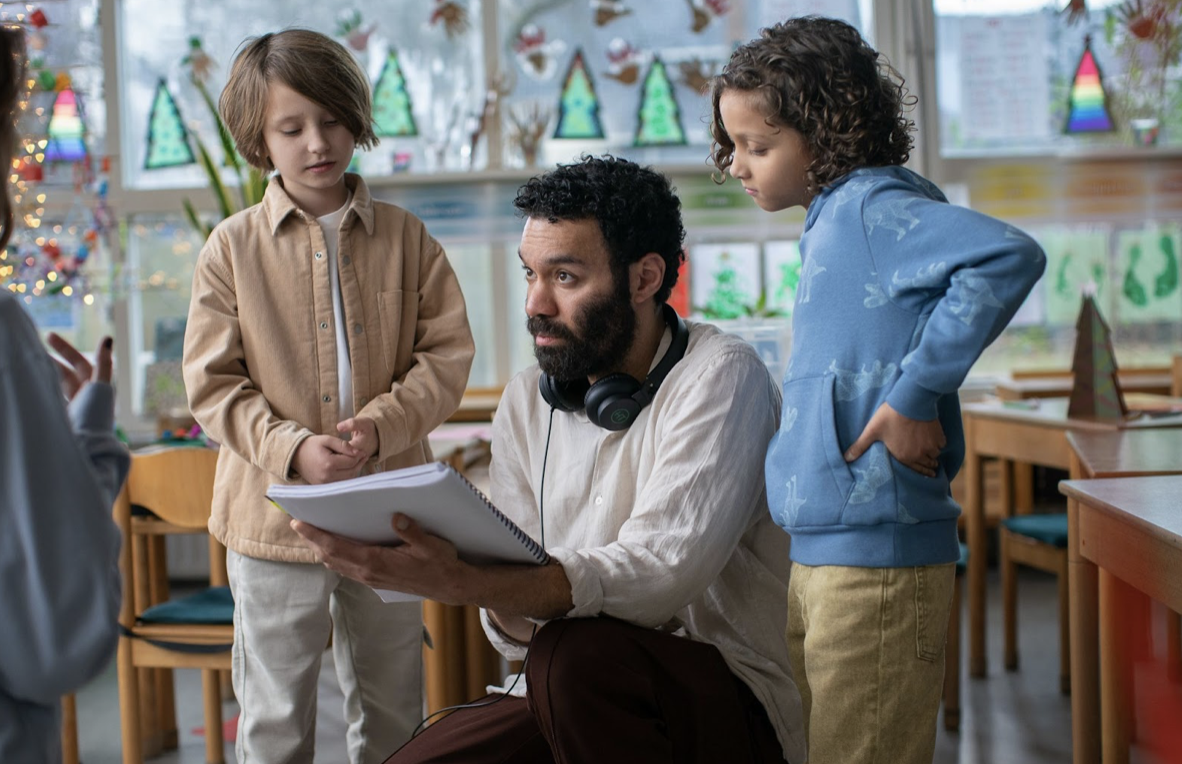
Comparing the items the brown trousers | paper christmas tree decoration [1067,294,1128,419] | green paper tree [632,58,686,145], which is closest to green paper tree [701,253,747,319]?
green paper tree [632,58,686,145]

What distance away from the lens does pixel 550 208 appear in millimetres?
1652

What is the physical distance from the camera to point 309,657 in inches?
74.7

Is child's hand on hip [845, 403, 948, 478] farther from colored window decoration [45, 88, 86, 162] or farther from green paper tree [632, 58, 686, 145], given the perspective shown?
colored window decoration [45, 88, 86, 162]

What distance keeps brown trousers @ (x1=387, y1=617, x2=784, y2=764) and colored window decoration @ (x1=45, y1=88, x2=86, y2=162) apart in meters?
3.99

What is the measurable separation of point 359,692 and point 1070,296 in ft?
12.7

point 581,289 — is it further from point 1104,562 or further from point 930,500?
point 1104,562

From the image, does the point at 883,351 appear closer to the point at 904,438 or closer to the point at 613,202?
the point at 904,438

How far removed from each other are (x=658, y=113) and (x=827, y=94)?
347 cm

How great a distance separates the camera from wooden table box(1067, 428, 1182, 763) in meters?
1.97

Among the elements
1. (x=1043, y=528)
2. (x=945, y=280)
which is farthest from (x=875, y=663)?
(x=1043, y=528)

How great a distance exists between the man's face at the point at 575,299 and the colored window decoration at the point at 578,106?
10.9 ft

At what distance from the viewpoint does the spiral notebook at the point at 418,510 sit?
119 cm

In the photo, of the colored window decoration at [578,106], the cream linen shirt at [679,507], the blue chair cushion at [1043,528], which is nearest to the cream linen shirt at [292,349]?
the cream linen shirt at [679,507]

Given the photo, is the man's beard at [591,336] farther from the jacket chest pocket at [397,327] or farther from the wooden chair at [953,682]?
the wooden chair at [953,682]
